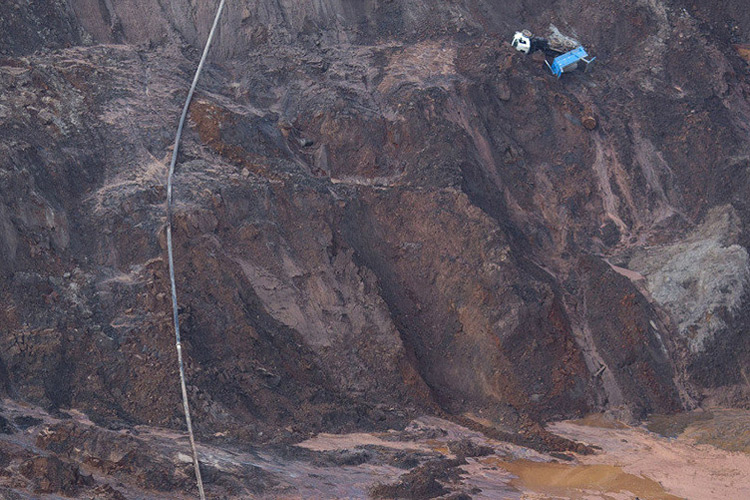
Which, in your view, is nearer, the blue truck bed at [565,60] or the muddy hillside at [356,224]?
the muddy hillside at [356,224]

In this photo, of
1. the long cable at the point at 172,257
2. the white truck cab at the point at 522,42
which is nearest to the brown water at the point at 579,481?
the long cable at the point at 172,257

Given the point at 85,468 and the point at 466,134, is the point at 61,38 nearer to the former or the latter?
the point at 466,134

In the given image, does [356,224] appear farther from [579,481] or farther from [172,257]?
[579,481]

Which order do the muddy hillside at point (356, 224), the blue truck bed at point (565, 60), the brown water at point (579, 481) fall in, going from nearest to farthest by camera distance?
the brown water at point (579, 481), the muddy hillside at point (356, 224), the blue truck bed at point (565, 60)

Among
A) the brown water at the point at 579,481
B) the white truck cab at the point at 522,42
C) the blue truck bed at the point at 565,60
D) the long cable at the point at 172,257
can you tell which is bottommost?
the brown water at the point at 579,481

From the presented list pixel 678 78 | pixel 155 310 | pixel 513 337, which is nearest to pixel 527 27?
pixel 678 78

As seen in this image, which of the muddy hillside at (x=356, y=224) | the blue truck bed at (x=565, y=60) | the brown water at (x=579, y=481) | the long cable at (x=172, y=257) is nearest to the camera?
the long cable at (x=172, y=257)

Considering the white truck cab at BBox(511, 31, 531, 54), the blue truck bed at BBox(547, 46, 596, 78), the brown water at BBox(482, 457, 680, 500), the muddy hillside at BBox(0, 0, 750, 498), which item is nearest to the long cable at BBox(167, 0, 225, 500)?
the muddy hillside at BBox(0, 0, 750, 498)

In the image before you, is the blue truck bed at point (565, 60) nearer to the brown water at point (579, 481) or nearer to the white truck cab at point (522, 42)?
the white truck cab at point (522, 42)
